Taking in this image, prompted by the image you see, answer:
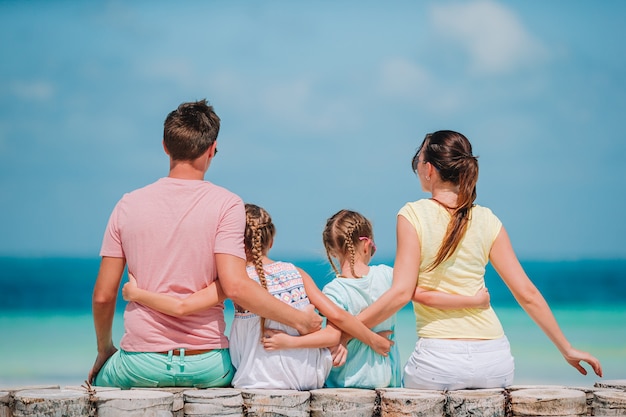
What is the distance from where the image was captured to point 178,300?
2975 mm

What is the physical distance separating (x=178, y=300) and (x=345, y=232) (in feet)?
2.55

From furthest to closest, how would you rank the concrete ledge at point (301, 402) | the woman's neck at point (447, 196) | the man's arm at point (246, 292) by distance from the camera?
the woman's neck at point (447, 196) < the man's arm at point (246, 292) < the concrete ledge at point (301, 402)

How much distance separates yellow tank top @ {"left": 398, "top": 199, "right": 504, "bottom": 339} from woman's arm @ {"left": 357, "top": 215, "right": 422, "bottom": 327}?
0.13ft

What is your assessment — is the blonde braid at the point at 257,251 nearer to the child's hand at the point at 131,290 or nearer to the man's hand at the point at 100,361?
the child's hand at the point at 131,290

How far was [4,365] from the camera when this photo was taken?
10211 millimetres

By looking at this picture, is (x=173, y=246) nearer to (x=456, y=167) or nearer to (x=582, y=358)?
(x=456, y=167)

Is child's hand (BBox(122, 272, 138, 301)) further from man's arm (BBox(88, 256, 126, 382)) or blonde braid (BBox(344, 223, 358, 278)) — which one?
blonde braid (BBox(344, 223, 358, 278))

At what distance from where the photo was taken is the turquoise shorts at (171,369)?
9.87 ft

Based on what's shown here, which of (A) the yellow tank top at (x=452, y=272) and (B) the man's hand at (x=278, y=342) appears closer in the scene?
(B) the man's hand at (x=278, y=342)

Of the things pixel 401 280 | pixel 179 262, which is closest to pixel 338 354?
pixel 401 280

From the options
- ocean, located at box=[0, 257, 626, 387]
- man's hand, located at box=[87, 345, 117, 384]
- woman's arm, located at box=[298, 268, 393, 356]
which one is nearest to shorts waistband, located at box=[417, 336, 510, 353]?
woman's arm, located at box=[298, 268, 393, 356]

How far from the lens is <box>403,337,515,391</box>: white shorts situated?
3102 mm

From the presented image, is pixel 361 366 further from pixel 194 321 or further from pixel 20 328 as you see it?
pixel 20 328

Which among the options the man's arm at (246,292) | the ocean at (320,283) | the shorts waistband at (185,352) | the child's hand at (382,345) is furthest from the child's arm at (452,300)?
the shorts waistband at (185,352)
